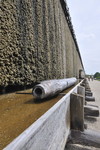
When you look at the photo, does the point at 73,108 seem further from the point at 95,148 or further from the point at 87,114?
the point at 87,114

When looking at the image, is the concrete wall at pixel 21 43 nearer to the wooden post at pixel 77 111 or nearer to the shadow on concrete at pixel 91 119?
the wooden post at pixel 77 111

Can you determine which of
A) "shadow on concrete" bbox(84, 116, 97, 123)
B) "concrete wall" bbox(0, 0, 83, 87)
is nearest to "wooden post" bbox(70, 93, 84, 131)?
"concrete wall" bbox(0, 0, 83, 87)

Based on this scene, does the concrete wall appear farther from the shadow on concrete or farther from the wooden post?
the shadow on concrete

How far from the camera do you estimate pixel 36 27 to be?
3051 mm

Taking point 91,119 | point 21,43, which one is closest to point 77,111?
point 21,43

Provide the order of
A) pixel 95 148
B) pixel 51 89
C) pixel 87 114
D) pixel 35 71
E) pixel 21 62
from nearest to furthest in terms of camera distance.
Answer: pixel 95 148
pixel 51 89
pixel 21 62
pixel 35 71
pixel 87 114

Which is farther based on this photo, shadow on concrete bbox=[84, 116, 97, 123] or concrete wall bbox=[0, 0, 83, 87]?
shadow on concrete bbox=[84, 116, 97, 123]

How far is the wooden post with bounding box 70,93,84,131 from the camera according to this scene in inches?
80.1

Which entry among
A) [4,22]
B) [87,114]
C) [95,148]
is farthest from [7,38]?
[87,114]

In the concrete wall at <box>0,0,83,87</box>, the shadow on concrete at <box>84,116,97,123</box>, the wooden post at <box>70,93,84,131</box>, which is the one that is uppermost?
the concrete wall at <box>0,0,83,87</box>

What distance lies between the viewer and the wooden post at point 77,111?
6.68 feet

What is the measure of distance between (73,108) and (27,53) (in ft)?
4.80

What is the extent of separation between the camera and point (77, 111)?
2.08 m

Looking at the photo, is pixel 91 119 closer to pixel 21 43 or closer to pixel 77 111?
pixel 77 111
